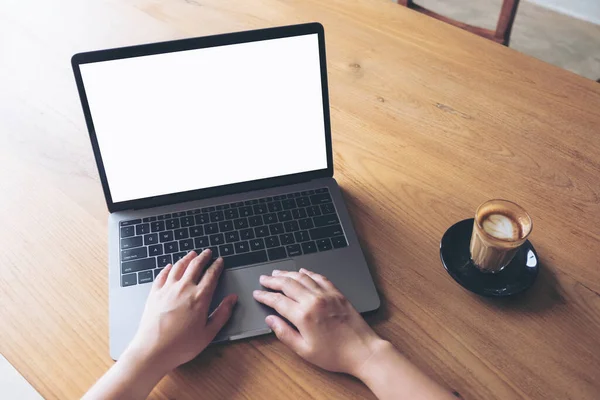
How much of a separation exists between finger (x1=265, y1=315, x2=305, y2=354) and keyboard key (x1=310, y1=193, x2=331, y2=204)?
21 cm

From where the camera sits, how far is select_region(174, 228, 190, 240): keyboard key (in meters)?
0.80

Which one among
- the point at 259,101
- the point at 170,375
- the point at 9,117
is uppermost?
the point at 259,101

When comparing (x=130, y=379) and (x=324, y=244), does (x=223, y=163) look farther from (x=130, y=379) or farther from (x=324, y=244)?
(x=130, y=379)

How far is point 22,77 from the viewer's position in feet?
3.55

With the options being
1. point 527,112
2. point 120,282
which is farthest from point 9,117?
point 527,112

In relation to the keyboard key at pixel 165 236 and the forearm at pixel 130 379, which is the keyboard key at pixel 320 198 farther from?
the forearm at pixel 130 379

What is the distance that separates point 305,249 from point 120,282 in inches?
10.4

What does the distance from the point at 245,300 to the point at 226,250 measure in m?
0.09

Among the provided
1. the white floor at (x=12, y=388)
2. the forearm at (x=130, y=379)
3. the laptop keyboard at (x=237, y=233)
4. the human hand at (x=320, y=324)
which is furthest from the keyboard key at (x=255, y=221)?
the white floor at (x=12, y=388)

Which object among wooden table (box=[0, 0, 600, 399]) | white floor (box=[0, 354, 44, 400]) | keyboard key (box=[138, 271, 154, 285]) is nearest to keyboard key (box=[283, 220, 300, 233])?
wooden table (box=[0, 0, 600, 399])

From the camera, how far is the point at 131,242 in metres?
0.79

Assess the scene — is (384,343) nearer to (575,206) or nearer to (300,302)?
(300,302)

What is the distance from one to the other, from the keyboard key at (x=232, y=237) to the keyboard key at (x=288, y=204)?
0.08 metres

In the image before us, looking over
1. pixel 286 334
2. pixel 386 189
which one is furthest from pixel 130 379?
pixel 386 189
